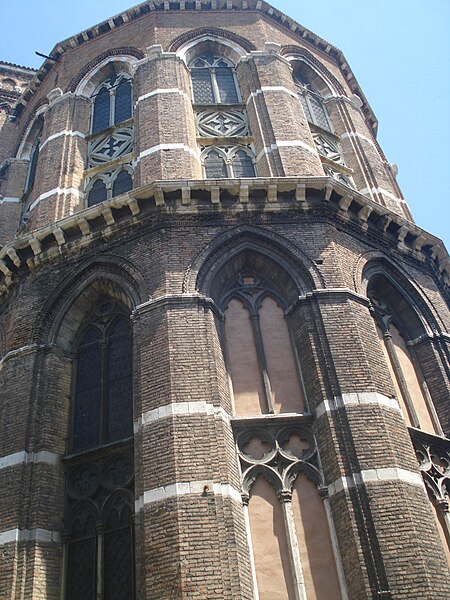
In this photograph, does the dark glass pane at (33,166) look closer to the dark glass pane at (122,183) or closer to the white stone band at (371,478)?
the dark glass pane at (122,183)

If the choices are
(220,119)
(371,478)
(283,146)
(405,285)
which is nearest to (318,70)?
(220,119)

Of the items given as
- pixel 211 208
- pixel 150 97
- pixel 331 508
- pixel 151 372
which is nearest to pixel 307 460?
pixel 331 508

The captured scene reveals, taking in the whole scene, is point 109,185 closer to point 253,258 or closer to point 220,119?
point 220,119

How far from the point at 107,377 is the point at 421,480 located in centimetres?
639

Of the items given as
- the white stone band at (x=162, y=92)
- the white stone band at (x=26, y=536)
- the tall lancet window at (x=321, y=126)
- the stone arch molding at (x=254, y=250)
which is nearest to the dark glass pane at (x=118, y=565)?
the white stone band at (x=26, y=536)

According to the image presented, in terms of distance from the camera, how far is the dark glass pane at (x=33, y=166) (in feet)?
63.4

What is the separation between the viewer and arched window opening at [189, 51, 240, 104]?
18.0 metres

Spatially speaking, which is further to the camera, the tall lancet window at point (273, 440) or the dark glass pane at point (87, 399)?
the dark glass pane at point (87, 399)

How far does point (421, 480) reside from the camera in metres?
10.7

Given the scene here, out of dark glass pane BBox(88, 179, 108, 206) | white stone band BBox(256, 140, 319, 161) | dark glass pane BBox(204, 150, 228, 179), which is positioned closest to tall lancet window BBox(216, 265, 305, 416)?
dark glass pane BBox(204, 150, 228, 179)

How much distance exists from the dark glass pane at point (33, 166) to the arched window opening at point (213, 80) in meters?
5.57

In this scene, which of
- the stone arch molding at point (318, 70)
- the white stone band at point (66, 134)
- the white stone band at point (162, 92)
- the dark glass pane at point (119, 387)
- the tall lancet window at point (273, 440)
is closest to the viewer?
the tall lancet window at point (273, 440)

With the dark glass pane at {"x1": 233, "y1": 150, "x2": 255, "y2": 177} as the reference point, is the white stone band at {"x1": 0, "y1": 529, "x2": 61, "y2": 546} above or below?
Answer: below

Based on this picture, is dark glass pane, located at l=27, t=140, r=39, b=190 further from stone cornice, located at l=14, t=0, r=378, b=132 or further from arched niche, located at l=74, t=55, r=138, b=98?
stone cornice, located at l=14, t=0, r=378, b=132
